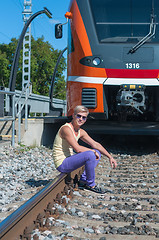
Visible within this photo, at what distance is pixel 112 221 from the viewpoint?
3.34m

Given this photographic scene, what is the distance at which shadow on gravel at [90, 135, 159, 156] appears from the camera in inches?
369

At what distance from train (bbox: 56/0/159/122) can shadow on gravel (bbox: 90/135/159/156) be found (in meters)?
1.40

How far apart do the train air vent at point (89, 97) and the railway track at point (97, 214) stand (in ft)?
8.94

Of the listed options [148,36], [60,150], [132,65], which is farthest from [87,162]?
[148,36]

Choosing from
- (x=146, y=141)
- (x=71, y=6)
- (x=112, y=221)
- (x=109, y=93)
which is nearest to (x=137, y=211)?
(x=112, y=221)

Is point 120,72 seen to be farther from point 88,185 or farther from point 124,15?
point 88,185

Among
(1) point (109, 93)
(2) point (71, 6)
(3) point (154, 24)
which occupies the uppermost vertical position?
(2) point (71, 6)

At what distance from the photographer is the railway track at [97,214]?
289 cm

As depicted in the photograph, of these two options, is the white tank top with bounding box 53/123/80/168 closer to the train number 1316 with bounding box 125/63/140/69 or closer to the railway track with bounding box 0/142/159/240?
the railway track with bounding box 0/142/159/240

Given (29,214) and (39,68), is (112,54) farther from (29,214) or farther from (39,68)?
(39,68)

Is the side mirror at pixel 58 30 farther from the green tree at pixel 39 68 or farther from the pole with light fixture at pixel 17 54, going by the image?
the green tree at pixel 39 68

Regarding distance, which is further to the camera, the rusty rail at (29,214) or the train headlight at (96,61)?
the train headlight at (96,61)

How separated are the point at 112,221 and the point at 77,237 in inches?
22.2

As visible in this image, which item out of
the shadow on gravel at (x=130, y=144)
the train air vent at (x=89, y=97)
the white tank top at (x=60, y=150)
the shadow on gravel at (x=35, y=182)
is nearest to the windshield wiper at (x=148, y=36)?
the train air vent at (x=89, y=97)
